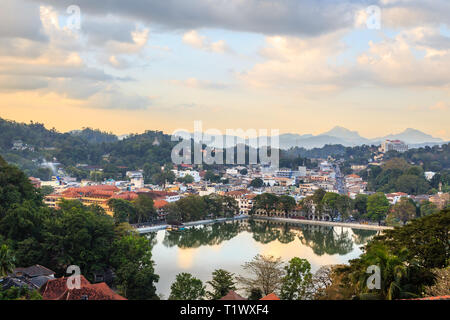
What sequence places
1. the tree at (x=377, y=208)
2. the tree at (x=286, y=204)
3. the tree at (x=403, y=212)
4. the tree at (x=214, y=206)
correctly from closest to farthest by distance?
1. the tree at (x=403, y=212)
2. the tree at (x=377, y=208)
3. the tree at (x=214, y=206)
4. the tree at (x=286, y=204)

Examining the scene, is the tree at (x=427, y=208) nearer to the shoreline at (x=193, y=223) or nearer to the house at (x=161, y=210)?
the shoreline at (x=193, y=223)

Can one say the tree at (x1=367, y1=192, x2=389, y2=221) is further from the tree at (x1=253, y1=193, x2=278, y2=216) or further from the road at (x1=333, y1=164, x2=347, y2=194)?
the road at (x1=333, y1=164, x2=347, y2=194)

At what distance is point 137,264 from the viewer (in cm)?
805

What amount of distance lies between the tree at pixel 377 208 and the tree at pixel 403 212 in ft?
1.15

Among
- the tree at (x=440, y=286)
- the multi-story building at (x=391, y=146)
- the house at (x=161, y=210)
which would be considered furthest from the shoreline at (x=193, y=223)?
the multi-story building at (x=391, y=146)

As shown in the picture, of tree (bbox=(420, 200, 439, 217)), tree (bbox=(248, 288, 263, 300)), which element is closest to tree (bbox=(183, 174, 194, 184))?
tree (bbox=(420, 200, 439, 217))

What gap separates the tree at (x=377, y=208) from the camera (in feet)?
59.6

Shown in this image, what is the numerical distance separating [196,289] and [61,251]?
9.50 ft

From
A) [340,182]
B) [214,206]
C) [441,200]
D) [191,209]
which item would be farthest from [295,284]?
[340,182]

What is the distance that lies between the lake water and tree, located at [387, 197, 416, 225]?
1329 millimetres

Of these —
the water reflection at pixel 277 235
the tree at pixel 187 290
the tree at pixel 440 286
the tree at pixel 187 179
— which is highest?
the tree at pixel 440 286

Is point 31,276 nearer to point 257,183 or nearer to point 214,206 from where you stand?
point 214,206

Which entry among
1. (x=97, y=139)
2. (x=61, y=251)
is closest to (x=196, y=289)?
(x=61, y=251)
